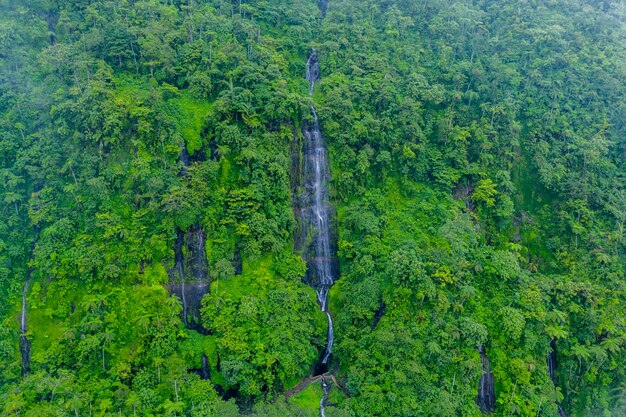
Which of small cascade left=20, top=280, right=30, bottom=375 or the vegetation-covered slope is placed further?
small cascade left=20, top=280, right=30, bottom=375

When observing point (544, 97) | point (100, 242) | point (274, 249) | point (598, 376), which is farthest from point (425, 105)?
point (100, 242)

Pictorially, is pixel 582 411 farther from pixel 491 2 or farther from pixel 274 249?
pixel 491 2

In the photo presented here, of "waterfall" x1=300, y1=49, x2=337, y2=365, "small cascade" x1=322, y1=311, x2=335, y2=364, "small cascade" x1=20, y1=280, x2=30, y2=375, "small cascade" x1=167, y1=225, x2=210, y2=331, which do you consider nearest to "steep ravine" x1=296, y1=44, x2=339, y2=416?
"waterfall" x1=300, y1=49, x2=337, y2=365

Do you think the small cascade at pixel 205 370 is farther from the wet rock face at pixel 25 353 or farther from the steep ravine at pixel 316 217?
the wet rock face at pixel 25 353

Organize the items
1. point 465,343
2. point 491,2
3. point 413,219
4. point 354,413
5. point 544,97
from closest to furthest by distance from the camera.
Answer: point 354,413 < point 465,343 < point 413,219 < point 544,97 < point 491,2

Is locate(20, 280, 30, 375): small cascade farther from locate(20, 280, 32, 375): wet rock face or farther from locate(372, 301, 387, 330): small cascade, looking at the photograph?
locate(372, 301, 387, 330): small cascade

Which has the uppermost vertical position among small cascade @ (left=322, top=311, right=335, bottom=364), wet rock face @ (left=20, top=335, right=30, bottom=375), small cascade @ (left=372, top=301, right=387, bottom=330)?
small cascade @ (left=372, top=301, right=387, bottom=330)

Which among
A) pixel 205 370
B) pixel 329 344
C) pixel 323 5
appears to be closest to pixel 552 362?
pixel 329 344

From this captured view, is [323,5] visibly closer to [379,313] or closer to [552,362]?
[379,313]
